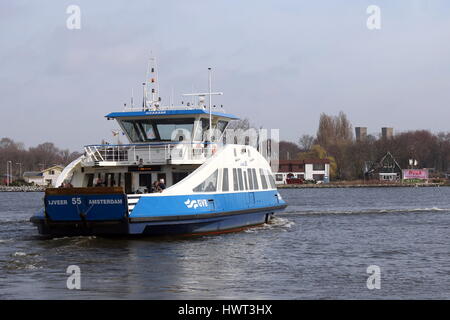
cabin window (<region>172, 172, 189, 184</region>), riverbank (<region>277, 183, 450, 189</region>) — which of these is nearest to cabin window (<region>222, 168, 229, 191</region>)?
cabin window (<region>172, 172, 189, 184</region>)

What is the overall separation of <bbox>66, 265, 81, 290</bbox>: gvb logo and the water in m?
0.12

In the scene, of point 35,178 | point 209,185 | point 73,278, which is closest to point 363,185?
point 35,178

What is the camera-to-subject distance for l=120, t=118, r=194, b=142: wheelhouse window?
26.4 m

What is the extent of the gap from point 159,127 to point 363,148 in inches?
4297

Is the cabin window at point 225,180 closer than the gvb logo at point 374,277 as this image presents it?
No

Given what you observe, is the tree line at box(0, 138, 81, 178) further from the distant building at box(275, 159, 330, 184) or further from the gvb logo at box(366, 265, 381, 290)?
the gvb logo at box(366, 265, 381, 290)

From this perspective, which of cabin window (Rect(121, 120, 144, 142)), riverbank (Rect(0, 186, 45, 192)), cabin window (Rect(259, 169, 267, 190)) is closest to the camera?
cabin window (Rect(121, 120, 144, 142))

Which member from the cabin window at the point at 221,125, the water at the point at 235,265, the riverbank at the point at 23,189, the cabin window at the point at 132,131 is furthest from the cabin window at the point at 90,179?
the riverbank at the point at 23,189

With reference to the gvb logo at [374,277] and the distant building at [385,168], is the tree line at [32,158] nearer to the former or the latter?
the distant building at [385,168]

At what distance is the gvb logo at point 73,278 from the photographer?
15180mm

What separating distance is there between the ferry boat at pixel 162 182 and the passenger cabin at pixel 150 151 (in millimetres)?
36

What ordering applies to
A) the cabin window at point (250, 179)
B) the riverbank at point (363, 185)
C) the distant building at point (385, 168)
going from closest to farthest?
the cabin window at point (250, 179)
the riverbank at point (363, 185)
the distant building at point (385, 168)

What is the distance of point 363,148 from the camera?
132000mm
